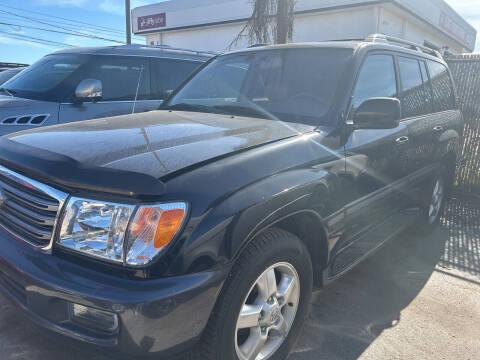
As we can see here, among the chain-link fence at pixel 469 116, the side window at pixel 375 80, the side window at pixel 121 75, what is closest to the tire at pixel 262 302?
the side window at pixel 375 80

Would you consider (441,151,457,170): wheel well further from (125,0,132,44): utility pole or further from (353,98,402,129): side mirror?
(125,0,132,44): utility pole

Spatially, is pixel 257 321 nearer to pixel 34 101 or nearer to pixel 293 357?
pixel 293 357

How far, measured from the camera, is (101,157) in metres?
1.92

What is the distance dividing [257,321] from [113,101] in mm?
3954

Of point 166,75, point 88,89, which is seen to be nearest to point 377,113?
point 88,89

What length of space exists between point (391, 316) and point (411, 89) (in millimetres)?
2027

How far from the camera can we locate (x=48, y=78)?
507 cm

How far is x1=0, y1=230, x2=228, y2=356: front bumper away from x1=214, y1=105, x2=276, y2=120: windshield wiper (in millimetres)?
1388

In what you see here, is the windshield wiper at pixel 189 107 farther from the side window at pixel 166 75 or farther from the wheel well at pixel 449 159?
the wheel well at pixel 449 159

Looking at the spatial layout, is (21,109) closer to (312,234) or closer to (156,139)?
(156,139)

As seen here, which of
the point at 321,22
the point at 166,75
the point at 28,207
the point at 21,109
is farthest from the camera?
the point at 321,22

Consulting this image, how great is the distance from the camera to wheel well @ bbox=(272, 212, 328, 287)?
228cm

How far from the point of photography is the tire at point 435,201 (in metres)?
4.49

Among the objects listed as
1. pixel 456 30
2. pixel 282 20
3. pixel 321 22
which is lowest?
pixel 282 20
